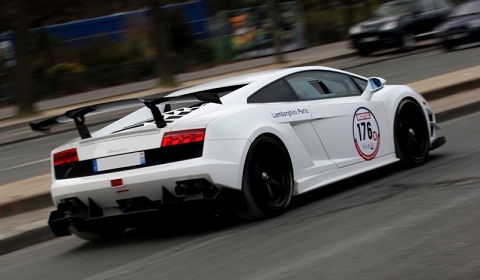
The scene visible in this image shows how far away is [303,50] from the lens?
40.7 metres

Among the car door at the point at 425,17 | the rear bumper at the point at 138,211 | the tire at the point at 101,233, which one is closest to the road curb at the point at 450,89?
the tire at the point at 101,233

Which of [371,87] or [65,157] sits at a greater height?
[65,157]

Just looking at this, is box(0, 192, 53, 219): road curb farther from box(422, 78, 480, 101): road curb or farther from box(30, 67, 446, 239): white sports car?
box(422, 78, 480, 101): road curb

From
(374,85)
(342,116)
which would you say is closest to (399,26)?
(374,85)

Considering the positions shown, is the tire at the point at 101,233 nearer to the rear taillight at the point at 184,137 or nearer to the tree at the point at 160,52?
the rear taillight at the point at 184,137

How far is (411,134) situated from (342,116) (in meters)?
1.28

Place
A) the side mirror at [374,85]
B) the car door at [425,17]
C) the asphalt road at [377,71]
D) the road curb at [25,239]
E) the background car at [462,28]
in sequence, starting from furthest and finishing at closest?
the car door at [425,17] < the background car at [462,28] < the asphalt road at [377,71] < the side mirror at [374,85] < the road curb at [25,239]

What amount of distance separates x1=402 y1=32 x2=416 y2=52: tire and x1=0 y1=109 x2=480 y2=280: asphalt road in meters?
23.5

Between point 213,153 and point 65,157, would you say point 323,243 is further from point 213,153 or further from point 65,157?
point 65,157

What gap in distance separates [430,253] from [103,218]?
9.30 feet

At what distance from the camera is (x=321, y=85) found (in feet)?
29.3

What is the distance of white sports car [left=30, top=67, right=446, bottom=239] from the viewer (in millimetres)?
7336

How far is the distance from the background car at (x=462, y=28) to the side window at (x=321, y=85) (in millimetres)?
20097

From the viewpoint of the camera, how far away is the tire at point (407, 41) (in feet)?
106
